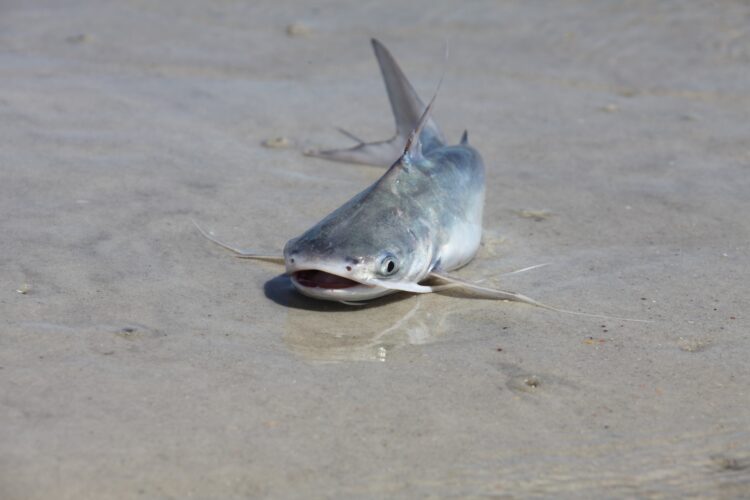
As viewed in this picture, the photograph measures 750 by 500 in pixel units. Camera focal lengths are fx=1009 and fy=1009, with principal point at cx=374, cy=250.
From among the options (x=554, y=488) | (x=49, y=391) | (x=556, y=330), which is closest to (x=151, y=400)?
(x=49, y=391)

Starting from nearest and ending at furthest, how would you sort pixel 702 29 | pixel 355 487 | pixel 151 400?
pixel 355 487, pixel 151 400, pixel 702 29

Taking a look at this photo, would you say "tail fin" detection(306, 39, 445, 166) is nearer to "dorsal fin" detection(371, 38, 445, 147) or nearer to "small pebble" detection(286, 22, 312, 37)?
"dorsal fin" detection(371, 38, 445, 147)

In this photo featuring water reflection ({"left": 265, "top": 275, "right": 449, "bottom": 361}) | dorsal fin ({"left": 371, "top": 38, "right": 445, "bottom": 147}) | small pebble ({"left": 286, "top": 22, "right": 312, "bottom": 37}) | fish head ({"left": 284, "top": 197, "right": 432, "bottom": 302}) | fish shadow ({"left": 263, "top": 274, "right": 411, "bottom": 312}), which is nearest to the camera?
water reflection ({"left": 265, "top": 275, "right": 449, "bottom": 361})

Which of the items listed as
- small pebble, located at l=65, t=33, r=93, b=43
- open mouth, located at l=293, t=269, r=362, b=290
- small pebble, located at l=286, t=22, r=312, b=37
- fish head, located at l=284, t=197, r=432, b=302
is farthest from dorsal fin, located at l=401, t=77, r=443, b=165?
small pebble, located at l=65, t=33, r=93, b=43

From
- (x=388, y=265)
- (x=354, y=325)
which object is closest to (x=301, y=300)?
(x=354, y=325)

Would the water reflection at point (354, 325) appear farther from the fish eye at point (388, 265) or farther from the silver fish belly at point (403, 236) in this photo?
the fish eye at point (388, 265)

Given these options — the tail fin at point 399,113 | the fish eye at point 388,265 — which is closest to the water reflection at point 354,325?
the fish eye at point 388,265

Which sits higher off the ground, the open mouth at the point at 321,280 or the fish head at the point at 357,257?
the fish head at the point at 357,257

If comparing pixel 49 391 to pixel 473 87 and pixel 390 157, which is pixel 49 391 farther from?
pixel 473 87
